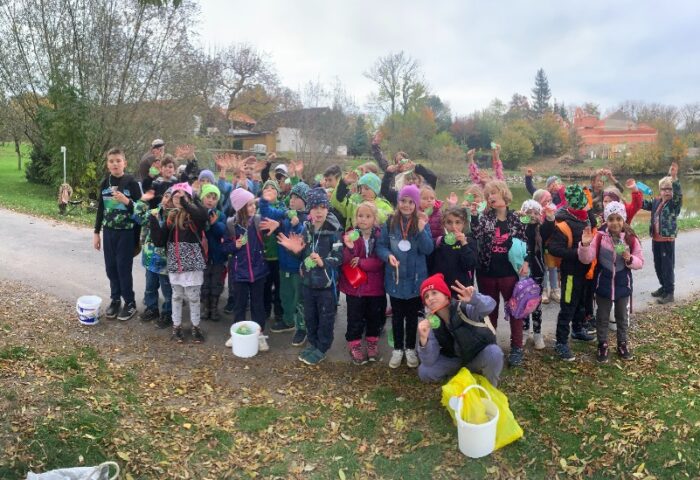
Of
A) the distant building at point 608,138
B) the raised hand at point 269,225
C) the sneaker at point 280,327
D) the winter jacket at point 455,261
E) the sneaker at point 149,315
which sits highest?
the distant building at point 608,138

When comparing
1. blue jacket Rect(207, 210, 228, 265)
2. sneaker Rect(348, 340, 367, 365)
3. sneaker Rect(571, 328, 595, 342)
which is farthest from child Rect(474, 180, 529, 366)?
→ blue jacket Rect(207, 210, 228, 265)

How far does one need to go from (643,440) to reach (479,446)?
4.42 ft

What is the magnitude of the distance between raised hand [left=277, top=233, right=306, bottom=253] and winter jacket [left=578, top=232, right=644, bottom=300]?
2.76 m

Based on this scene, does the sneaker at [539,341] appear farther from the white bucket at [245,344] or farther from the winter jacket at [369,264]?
the white bucket at [245,344]

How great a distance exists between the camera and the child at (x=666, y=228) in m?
7.15

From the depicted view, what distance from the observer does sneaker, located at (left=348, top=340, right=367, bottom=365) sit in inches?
203

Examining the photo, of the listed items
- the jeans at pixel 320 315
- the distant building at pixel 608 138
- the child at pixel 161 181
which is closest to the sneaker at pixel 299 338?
the jeans at pixel 320 315

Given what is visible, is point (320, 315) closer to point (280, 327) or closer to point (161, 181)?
point (280, 327)

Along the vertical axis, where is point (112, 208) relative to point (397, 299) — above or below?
above

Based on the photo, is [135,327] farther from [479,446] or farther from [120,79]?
[120,79]

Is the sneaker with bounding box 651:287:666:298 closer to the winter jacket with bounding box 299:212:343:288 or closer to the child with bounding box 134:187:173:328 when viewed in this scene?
the winter jacket with bounding box 299:212:343:288

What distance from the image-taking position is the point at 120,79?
769 inches

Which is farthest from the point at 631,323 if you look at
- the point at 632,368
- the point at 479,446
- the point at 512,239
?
the point at 479,446

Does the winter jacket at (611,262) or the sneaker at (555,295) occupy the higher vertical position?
the winter jacket at (611,262)
